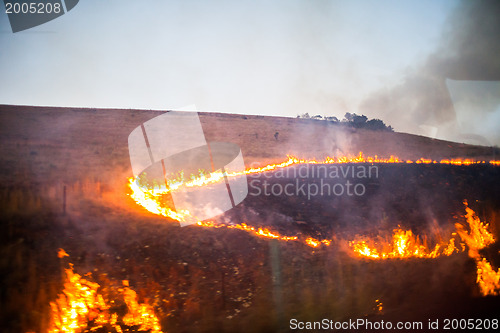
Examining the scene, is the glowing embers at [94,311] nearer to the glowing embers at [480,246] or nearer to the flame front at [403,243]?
the flame front at [403,243]

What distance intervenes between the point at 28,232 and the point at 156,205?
281cm

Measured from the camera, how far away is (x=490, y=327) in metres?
6.15

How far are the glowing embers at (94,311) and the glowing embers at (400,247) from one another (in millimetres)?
5018

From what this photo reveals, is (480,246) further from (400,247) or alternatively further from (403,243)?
(400,247)

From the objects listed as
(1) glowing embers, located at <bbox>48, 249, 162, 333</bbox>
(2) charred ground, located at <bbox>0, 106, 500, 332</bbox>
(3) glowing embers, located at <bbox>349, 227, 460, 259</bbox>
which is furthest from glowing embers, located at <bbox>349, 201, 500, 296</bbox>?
(1) glowing embers, located at <bbox>48, 249, 162, 333</bbox>

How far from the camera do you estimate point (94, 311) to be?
4.57 m

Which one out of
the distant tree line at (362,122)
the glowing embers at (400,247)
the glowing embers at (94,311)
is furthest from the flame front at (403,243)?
the distant tree line at (362,122)

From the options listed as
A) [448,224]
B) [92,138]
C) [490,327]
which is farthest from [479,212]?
[92,138]

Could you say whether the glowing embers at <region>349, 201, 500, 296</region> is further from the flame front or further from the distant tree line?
the distant tree line

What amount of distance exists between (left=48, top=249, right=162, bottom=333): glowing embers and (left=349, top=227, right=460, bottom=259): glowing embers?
16.5 feet

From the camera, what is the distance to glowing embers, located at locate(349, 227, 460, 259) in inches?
270

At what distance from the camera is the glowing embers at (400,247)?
6.85 m

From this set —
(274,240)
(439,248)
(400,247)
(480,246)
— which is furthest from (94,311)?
(480,246)

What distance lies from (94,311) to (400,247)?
23.4ft
